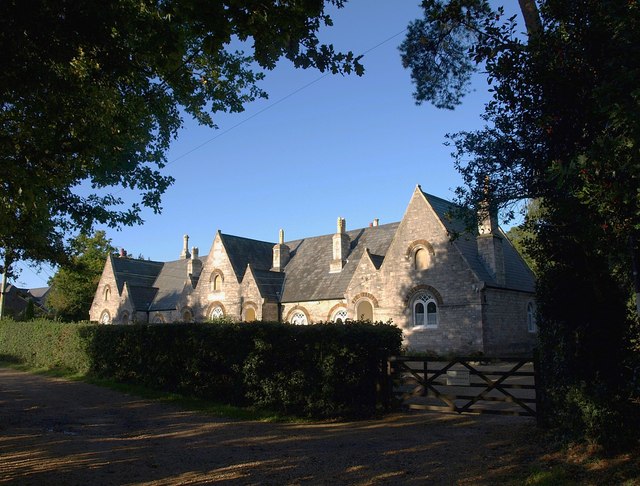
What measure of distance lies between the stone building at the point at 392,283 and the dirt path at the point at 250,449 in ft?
28.4

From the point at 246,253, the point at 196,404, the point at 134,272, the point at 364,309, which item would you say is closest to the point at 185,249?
the point at 134,272

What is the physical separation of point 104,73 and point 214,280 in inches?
1238

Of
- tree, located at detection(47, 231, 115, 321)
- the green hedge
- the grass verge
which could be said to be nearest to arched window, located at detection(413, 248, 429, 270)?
the green hedge

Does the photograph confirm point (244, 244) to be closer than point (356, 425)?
No

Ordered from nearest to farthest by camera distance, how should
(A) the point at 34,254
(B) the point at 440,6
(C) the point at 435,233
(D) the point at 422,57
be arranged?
(B) the point at 440,6 → (D) the point at 422,57 → (A) the point at 34,254 → (C) the point at 435,233

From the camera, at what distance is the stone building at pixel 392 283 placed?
85.6 ft

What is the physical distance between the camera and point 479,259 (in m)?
27.9

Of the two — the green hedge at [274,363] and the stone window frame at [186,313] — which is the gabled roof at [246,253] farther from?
the green hedge at [274,363]

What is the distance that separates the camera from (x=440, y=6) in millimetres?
8547

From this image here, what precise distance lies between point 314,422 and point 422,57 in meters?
8.41

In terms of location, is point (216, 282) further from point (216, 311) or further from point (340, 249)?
point (340, 249)

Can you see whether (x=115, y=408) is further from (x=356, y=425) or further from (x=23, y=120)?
(x=23, y=120)

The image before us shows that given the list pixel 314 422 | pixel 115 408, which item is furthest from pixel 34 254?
pixel 314 422

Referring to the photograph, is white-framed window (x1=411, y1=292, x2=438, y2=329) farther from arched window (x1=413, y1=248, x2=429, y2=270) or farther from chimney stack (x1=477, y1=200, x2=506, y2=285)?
chimney stack (x1=477, y1=200, x2=506, y2=285)
